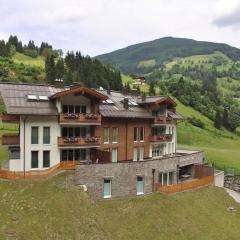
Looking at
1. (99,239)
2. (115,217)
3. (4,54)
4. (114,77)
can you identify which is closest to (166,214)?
(115,217)

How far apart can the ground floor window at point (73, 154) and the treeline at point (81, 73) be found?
77296 mm

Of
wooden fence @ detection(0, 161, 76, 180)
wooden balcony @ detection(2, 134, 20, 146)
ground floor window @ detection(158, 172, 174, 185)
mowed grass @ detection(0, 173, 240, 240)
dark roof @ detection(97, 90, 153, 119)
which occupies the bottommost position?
mowed grass @ detection(0, 173, 240, 240)

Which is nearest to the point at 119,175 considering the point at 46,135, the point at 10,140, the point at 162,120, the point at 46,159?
the point at 46,159

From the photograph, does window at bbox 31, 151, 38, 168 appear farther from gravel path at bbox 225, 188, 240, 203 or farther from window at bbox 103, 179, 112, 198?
gravel path at bbox 225, 188, 240, 203

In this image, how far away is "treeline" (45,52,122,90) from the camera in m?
131

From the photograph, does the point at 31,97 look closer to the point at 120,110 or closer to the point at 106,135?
the point at 106,135

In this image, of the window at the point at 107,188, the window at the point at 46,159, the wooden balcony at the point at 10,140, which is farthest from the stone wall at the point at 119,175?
the wooden balcony at the point at 10,140

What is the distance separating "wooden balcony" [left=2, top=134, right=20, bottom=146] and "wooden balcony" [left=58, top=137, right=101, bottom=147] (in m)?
4.64

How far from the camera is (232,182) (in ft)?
193

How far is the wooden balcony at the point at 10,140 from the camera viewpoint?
4303 centimetres

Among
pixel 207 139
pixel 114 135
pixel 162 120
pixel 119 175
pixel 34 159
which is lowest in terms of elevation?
pixel 207 139

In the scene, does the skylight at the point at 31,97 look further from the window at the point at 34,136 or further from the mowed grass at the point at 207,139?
the mowed grass at the point at 207,139

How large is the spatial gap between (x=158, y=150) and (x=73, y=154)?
16787mm

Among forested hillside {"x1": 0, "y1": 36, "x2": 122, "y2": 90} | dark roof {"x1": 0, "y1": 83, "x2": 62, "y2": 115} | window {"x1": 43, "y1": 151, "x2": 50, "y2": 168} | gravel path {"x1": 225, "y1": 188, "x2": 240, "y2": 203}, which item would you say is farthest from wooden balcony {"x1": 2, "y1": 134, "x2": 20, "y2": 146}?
forested hillside {"x1": 0, "y1": 36, "x2": 122, "y2": 90}
